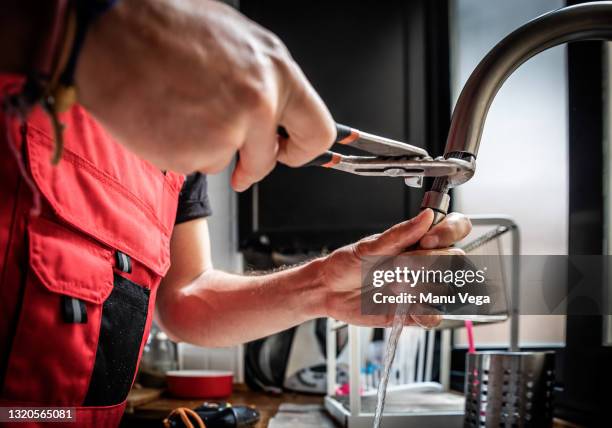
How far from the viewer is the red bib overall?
1.79 ft

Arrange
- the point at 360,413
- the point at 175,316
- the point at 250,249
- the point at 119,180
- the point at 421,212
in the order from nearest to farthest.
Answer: the point at 421,212 → the point at 119,180 → the point at 175,316 → the point at 360,413 → the point at 250,249

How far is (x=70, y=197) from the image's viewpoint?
0.59 meters

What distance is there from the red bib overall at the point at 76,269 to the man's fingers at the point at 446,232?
0.33m

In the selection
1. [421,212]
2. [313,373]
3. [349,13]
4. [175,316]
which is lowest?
[313,373]

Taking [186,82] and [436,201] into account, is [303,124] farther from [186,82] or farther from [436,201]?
[436,201]

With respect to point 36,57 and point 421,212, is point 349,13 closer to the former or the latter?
point 421,212

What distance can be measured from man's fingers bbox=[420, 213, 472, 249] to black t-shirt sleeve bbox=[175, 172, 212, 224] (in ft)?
1.37

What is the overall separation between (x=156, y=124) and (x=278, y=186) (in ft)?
5.52

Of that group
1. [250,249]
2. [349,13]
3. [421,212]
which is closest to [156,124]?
[421,212]

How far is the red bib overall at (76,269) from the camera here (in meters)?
0.54

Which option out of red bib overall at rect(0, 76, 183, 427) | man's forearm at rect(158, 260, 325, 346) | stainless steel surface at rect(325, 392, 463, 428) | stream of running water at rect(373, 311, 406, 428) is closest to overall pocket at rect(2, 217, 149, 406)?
red bib overall at rect(0, 76, 183, 427)

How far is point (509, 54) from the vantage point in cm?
49

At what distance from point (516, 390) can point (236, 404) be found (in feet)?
2.63

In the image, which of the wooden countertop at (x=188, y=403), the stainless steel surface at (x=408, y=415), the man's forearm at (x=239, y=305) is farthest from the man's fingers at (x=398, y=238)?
the wooden countertop at (x=188, y=403)
